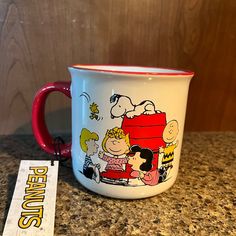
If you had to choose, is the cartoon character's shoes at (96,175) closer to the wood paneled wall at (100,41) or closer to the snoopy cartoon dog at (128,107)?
the snoopy cartoon dog at (128,107)

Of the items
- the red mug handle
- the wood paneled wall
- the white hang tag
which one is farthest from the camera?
the wood paneled wall

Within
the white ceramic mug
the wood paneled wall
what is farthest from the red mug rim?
the wood paneled wall

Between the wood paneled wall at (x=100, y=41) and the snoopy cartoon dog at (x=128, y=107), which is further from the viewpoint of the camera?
the wood paneled wall at (x=100, y=41)

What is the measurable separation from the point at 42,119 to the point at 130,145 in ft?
0.62

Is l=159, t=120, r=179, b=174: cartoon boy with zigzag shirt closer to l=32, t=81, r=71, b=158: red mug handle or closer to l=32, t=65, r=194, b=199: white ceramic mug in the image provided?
l=32, t=65, r=194, b=199: white ceramic mug

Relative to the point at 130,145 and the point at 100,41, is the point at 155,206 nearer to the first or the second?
the point at 130,145

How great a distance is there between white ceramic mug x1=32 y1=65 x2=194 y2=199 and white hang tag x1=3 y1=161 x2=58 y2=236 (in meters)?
0.05

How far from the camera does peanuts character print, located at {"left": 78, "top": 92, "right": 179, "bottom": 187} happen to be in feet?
1.23

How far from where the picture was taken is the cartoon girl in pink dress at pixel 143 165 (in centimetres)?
39

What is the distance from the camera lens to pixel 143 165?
1.30 feet

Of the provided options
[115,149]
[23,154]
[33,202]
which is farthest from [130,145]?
[23,154]

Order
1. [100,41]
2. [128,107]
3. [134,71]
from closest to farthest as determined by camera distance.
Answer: [128,107] → [134,71] → [100,41]

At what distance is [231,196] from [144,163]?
5.9 inches

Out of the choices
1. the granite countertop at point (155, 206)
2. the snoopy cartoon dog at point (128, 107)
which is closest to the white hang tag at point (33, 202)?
the granite countertop at point (155, 206)
